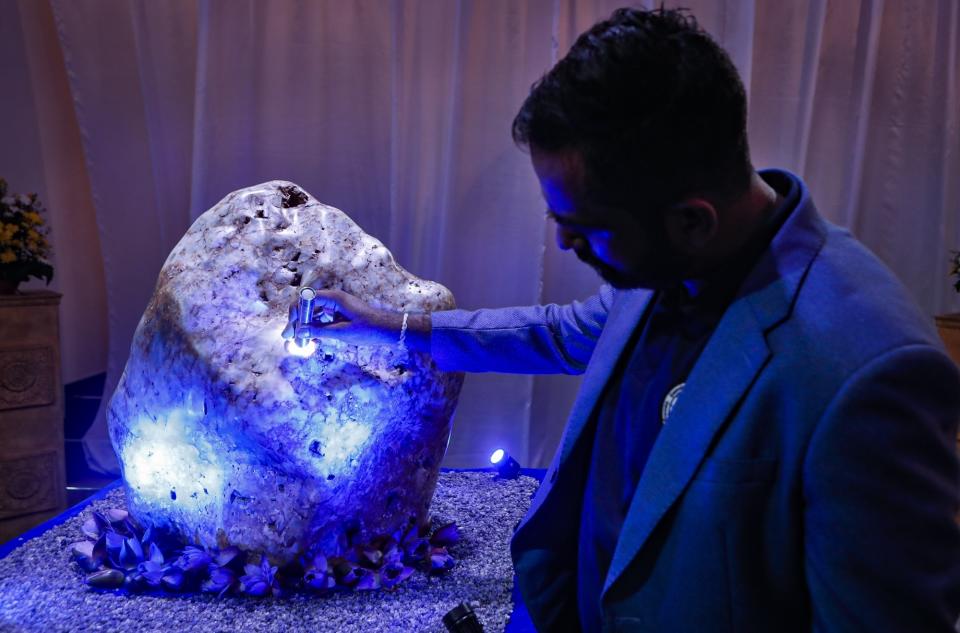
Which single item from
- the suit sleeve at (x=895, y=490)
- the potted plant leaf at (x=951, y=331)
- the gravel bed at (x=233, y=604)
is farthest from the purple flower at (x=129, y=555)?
the potted plant leaf at (x=951, y=331)

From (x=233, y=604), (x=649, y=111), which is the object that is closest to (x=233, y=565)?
(x=233, y=604)

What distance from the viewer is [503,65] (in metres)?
3.58

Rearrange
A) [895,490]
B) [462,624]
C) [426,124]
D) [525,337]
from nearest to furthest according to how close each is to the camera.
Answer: [895,490] → [462,624] → [525,337] → [426,124]

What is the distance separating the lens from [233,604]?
6.82ft

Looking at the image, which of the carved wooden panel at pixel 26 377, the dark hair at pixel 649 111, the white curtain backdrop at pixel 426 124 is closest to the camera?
the dark hair at pixel 649 111

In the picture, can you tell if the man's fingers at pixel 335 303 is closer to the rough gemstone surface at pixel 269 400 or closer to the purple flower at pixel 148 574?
the rough gemstone surface at pixel 269 400

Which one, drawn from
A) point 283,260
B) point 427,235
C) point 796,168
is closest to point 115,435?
point 283,260

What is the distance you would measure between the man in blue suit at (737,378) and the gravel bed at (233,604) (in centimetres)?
99

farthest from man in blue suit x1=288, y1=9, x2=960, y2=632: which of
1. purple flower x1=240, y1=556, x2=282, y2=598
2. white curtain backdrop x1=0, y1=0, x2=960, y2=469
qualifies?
white curtain backdrop x1=0, y1=0, x2=960, y2=469

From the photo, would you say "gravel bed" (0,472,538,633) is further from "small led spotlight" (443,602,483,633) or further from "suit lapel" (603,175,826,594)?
"suit lapel" (603,175,826,594)

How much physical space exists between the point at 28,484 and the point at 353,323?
220 centimetres

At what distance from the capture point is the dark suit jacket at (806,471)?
0.89 meters

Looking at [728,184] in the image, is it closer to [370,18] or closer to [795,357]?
[795,357]

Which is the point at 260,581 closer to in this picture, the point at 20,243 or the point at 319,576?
the point at 319,576
